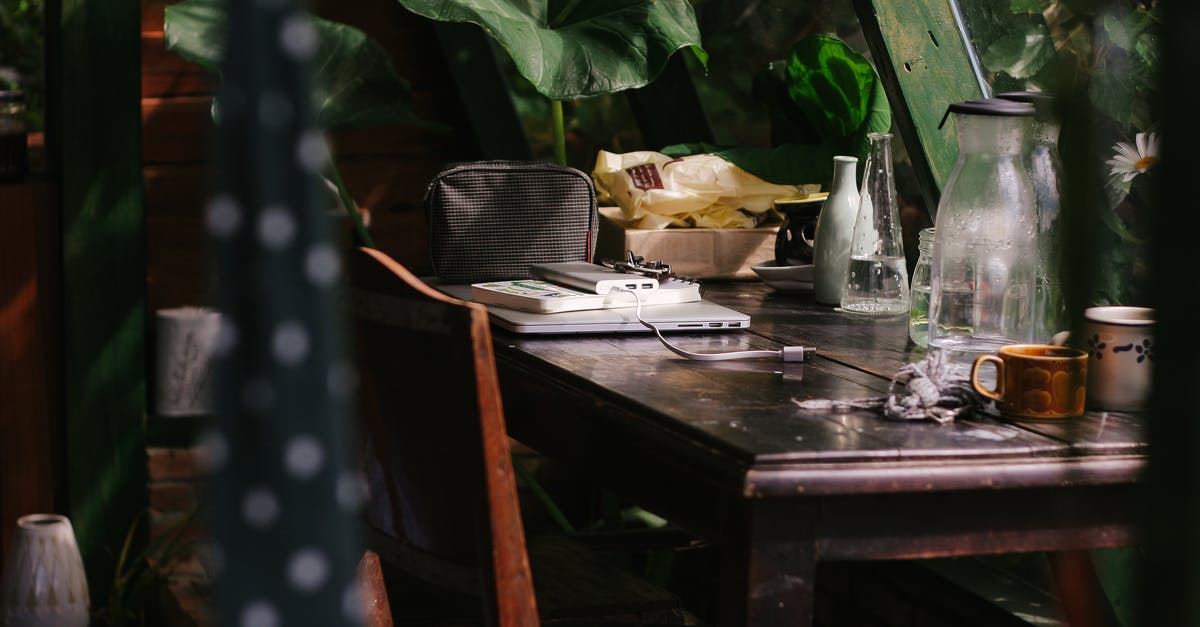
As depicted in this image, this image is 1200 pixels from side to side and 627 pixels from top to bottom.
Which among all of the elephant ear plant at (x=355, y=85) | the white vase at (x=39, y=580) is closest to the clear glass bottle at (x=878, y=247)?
the elephant ear plant at (x=355, y=85)

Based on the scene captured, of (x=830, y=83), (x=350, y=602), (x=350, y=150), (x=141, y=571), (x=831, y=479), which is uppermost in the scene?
(x=830, y=83)

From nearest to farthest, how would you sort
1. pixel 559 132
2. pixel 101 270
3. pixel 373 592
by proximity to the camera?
pixel 373 592, pixel 559 132, pixel 101 270

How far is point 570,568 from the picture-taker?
1749 millimetres

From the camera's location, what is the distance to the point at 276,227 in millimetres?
361

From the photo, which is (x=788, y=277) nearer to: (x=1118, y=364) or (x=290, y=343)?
(x=1118, y=364)

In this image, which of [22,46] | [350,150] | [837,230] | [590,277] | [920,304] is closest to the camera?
[920,304]

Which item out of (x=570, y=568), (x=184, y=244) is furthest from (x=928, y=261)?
(x=184, y=244)

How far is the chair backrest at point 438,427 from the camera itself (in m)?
1.06

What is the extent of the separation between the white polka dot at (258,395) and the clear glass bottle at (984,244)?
115cm

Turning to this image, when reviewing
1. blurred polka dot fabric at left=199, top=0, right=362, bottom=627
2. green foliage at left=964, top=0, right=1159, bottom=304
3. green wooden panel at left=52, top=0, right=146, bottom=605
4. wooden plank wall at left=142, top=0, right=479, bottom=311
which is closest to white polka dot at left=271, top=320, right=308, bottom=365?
blurred polka dot fabric at left=199, top=0, right=362, bottom=627

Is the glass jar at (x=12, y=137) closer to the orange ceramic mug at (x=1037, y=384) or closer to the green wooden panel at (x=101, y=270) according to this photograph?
the green wooden panel at (x=101, y=270)

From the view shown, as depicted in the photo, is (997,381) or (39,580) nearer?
(997,381)

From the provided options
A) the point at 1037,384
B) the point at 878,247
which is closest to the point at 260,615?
the point at 1037,384

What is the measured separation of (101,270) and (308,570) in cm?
247
